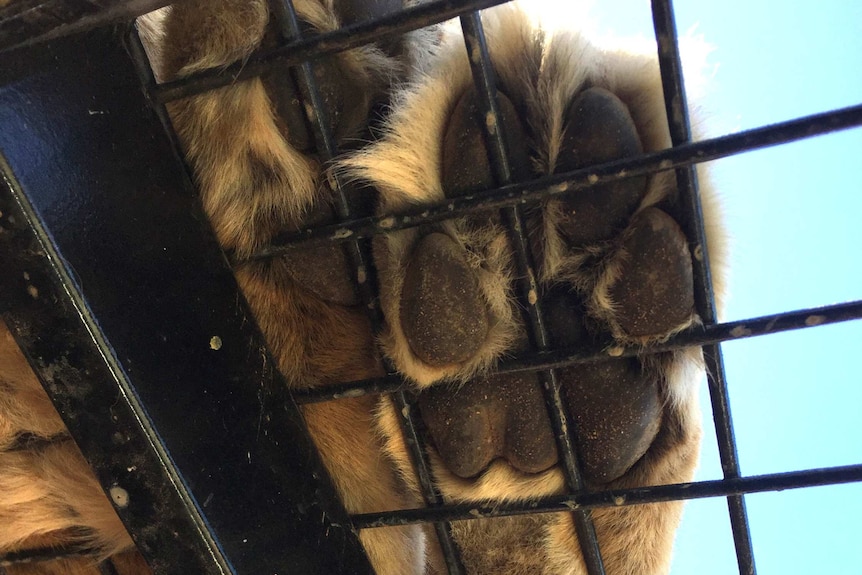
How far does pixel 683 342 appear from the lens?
1.78ft

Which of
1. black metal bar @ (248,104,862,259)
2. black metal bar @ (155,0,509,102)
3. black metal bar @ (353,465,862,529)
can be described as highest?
black metal bar @ (155,0,509,102)

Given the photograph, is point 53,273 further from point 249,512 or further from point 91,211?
point 249,512

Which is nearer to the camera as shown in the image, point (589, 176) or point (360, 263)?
point (589, 176)

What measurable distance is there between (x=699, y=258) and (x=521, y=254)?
146mm

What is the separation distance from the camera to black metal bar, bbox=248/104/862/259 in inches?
17.5

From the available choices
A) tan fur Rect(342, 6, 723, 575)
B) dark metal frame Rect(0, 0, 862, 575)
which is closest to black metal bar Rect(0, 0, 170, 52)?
dark metal frame Rect(0, 0, 862, 575)

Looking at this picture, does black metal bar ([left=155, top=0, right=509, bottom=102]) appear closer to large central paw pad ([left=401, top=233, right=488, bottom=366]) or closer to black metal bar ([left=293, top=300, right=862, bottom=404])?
large central paw pad ([left=401, top=233, right=488, bottom=366])

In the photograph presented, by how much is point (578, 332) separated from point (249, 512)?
0.36m

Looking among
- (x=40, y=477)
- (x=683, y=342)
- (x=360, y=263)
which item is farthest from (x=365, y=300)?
(x=40, y=477)

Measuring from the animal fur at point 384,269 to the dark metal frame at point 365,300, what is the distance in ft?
0.07

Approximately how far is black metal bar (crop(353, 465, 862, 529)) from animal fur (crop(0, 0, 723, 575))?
2cm

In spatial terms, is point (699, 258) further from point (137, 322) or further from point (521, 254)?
point (137, 322)

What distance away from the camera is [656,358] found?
0.60 m

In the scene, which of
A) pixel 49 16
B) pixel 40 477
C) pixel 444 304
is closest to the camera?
pixel 49 16
